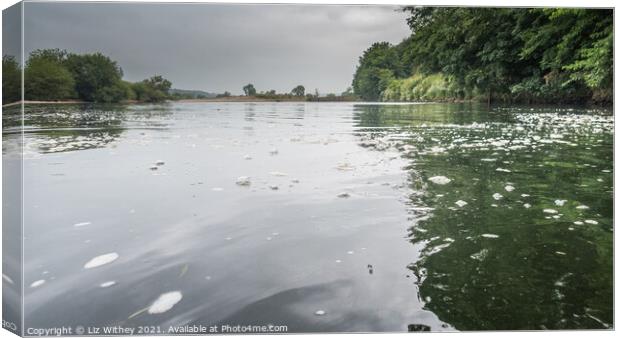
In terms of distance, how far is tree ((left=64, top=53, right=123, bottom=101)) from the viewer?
290 centimetres

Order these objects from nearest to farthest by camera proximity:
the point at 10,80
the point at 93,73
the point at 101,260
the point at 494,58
→ the point at 101,260 → the point at 10,80 → the point at 93,73 → the point at 494,58

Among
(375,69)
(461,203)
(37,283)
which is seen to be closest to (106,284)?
(37,283)

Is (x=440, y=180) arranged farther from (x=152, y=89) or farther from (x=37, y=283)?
(x=37, y=283)

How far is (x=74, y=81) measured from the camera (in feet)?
9.86

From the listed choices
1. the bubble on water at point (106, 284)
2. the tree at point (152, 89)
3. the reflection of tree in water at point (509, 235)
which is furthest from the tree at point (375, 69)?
the bubble on water at point (106, 284)

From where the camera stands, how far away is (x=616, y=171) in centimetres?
282

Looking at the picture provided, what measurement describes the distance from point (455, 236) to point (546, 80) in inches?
143

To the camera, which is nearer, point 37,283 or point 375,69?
point 37,283

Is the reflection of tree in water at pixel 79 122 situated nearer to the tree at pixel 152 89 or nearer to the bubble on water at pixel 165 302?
the tree at pixel 152 89

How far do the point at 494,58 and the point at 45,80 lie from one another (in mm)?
4109

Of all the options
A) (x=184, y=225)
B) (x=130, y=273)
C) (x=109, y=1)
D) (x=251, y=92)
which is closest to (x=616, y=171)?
(x=251, y=92)

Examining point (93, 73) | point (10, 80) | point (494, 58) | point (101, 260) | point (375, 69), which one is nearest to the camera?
point (101, 260)

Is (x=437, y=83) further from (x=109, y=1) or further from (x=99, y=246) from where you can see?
(x=99, y=246)

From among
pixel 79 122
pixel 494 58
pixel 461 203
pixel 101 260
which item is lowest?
pixel 101 260
